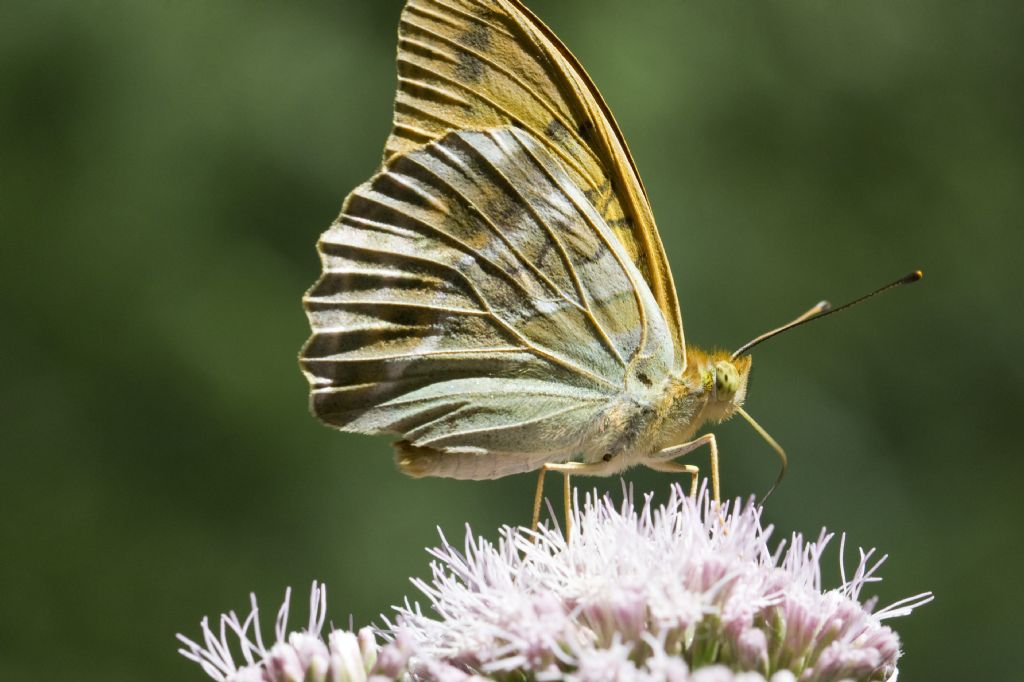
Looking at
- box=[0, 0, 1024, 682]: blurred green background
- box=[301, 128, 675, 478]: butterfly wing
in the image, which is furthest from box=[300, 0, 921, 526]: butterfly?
box=[0, 0, 1024, 682]: blurred green background

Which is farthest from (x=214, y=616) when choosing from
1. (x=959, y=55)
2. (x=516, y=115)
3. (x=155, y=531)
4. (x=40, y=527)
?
(x=959, y=55)

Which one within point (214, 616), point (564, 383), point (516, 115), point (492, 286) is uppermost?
point (516, 115)

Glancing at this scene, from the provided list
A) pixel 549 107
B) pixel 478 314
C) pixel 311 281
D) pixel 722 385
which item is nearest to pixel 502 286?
pixel 478 314

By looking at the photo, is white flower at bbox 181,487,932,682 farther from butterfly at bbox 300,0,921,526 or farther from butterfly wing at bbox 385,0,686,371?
butterfly wing at bbox 385,0,686,371

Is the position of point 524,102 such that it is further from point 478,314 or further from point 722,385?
point 722,385

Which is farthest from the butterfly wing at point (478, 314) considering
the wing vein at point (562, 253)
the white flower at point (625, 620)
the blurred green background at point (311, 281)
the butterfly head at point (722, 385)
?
the blurred green background at point (311, 281)

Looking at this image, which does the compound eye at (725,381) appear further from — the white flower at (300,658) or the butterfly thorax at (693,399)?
the white flower at (300,658)

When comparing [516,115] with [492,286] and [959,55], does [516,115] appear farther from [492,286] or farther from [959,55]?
[959,55]
